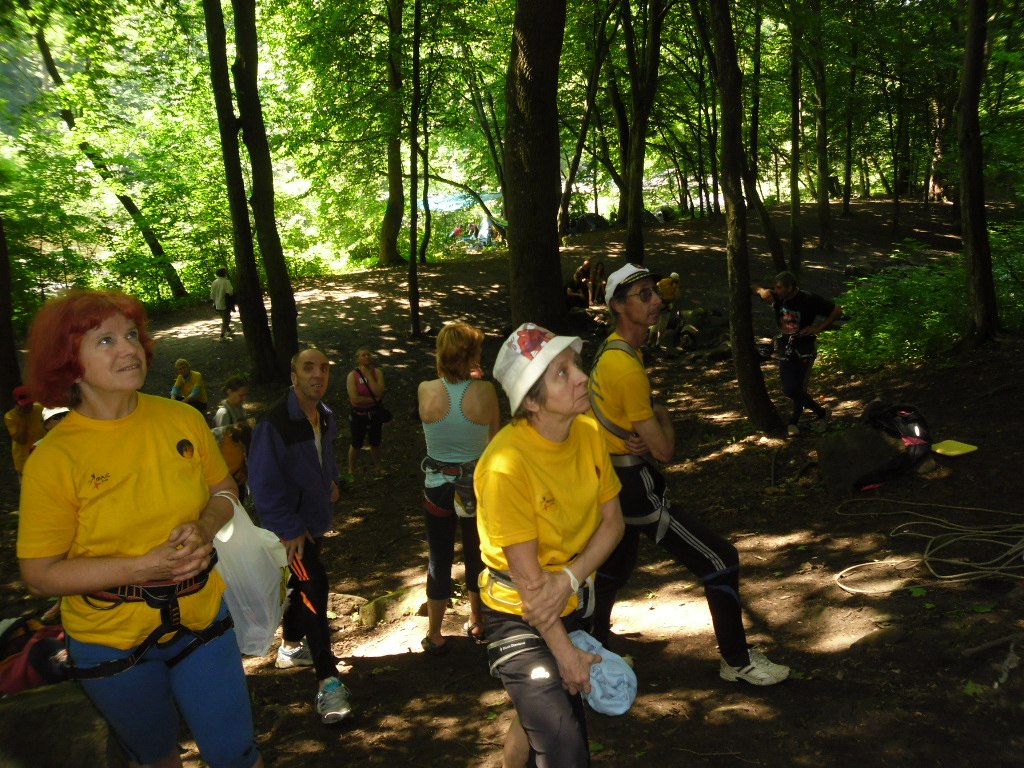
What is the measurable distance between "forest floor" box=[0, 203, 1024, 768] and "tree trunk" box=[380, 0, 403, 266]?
855 centimetres

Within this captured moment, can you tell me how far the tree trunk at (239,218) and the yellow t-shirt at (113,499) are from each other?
1206 centimetres

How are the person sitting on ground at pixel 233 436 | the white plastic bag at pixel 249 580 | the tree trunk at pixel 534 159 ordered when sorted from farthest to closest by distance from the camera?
the tree trunk at pixel 534 159 < the person sitting on ground at pixel 233 436 < the white plastic bag at pixel 249 580

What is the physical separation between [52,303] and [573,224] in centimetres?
2977

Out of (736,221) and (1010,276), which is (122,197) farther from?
(1010,276)

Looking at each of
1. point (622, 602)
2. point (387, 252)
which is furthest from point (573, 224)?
point (622, 602)

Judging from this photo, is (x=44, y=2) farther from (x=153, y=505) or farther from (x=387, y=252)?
(x=387, y=252)

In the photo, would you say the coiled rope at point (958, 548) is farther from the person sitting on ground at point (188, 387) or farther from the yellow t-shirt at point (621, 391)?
the person sitting on ground at point (188, 387)

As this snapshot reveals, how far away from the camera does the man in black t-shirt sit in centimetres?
920

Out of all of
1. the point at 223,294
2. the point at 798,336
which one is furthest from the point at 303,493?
the point at 223,294

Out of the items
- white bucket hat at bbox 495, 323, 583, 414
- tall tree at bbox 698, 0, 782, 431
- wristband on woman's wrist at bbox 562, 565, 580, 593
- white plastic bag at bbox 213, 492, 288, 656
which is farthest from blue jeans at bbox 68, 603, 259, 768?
tall tree at bbox 698, 0, 782, 431

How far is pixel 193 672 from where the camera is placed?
2855 mm

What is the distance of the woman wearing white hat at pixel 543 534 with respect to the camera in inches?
107

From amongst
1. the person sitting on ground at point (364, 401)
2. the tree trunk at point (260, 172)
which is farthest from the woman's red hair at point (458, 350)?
the tree trunk at point (260, 172)

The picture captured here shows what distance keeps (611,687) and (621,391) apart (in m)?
1.57
